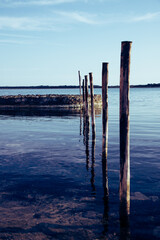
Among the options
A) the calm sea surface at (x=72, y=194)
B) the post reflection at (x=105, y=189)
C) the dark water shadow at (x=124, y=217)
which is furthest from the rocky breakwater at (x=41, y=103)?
the dark water shadow at (x=124, y=217)

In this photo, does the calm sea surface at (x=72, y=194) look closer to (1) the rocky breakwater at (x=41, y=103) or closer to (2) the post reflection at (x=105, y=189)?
(2) the post reflection at (x=105, y=189)

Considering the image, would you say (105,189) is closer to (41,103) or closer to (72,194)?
(72,194)

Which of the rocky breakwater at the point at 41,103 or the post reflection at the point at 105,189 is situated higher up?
the rocky breakwater at the point at 41,103

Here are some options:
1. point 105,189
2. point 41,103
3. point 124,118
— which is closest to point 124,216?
point 105,189

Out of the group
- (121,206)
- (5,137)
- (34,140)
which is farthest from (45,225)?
(5,137)

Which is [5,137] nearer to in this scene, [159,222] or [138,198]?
[138,198]

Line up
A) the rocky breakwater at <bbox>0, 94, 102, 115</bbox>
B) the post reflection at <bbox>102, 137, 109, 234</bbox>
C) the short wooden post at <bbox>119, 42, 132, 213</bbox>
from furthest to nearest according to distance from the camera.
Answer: the rocky breakwater at <bbox>0, 94, 102, 115</bbox>, the post reflection at <bbox>102, 137, 109, 234</bbox>, the short wooden post at <bbox>119, 42, 132, 213</bbox>

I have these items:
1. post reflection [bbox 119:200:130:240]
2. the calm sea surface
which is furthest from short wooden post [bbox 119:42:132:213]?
the calm sea surface

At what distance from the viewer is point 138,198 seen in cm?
773

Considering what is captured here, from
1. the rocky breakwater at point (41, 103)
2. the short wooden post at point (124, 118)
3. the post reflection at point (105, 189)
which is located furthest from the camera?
the rocky breakwater at point (41, 103)

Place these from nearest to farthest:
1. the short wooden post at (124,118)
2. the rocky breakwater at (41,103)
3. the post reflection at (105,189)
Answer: the short wooden post at (124,118), the post reflection at (105,189), the rocky breakwater at (41,103)

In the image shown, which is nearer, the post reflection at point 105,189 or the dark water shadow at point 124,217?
the dark water shadow at point 124,217

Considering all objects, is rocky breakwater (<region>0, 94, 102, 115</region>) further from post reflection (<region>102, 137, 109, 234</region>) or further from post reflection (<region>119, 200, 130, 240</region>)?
post reflection (<region>119, 200, 130, 240</region>)

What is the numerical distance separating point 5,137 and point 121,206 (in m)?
12.5
